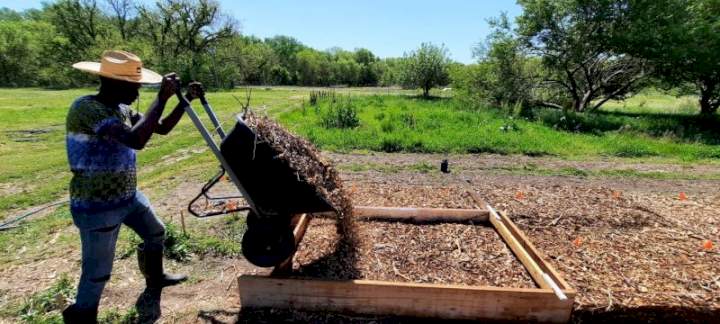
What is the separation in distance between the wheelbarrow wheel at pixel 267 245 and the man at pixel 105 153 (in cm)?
91

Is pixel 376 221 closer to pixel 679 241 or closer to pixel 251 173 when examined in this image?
pixel 251 173

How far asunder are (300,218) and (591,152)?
8.48 m

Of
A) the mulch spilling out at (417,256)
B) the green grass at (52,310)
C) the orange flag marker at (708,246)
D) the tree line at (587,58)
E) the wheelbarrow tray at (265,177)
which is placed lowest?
the green grass at (52,310)

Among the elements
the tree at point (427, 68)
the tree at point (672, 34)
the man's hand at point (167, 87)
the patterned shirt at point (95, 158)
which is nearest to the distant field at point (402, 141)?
the tree at point (672, 34)

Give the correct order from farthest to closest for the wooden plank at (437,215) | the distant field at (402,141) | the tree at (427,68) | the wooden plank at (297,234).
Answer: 1. the tree at (427,68)
2. the distant field at (402,141)
3. the wooden plank at (437,215)
4. the wooden plank at (297,234)

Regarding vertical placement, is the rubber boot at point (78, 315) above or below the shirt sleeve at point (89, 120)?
below

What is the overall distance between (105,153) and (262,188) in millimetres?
1044

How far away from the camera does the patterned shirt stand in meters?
2.35

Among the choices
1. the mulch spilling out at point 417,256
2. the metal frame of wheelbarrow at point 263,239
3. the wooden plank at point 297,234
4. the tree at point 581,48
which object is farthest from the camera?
the tree at point 581,48

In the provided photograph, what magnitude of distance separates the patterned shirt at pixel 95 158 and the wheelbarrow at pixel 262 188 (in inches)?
18.9

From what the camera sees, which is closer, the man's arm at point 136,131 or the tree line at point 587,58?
the man's arm at point 136,131

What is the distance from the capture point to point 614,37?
14641 millimetres

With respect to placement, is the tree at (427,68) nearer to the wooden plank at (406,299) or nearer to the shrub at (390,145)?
the shrub at (390,145)

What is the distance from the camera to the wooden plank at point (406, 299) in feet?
9.63
